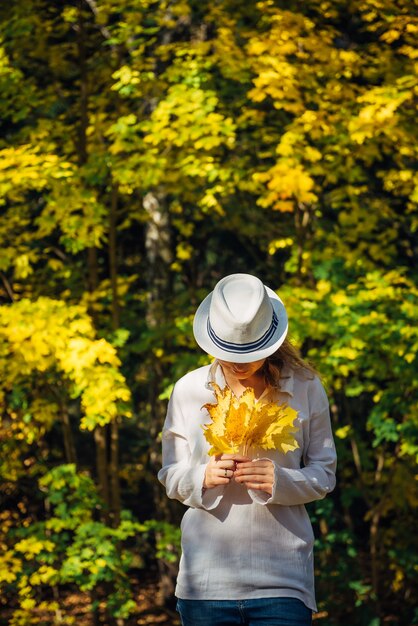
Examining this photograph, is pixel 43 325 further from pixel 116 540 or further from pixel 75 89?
pixel 75 89

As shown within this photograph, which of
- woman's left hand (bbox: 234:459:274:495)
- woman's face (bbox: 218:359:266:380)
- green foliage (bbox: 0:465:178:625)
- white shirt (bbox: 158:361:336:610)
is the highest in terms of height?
woman's face (bbox: 218:359:266:380)

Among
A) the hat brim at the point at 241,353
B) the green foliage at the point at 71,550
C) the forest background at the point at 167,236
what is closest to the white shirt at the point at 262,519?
the hat brim at the point at 241,353

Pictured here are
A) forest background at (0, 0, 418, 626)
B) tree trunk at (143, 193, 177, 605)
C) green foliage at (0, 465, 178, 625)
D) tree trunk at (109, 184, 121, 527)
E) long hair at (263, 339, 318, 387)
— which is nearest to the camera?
long hair at (263, 339, 318, 387)

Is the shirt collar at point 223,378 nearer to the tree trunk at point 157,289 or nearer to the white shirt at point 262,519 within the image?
the white shirt at point 262,519

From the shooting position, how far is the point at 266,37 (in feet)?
19.1

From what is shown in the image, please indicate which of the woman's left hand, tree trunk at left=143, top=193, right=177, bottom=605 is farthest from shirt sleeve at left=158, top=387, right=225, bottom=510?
tree trunk at left=143, top=193, right=177, bottom=605

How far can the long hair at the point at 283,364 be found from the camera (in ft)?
7.83

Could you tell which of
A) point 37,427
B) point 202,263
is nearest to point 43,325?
point 37,427

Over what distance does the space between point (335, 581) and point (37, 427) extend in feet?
8.89

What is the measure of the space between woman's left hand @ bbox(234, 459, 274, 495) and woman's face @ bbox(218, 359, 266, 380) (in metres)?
0.28

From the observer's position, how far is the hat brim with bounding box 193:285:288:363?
2268 mm

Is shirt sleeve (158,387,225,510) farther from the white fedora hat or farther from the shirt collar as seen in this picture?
the white fedora hat

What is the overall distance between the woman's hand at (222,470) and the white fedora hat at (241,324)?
0.27 m

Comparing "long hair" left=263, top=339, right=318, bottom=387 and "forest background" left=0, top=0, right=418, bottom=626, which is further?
"forest background" left=0, top=0, right=418, bottom=626
